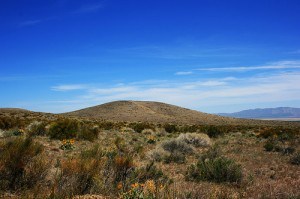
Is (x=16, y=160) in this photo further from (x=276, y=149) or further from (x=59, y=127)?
(x=276, y=149)

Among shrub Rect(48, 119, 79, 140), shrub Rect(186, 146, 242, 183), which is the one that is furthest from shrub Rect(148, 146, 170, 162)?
shrub Rect(48, 119, 79, 140)

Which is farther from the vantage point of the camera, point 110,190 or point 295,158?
point 295,158

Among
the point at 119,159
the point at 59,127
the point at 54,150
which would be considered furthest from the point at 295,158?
the point at 59,127

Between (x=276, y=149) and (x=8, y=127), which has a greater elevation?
(x=8, y=127)

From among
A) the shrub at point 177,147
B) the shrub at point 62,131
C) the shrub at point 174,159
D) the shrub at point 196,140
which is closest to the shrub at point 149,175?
the shrub at point 174,159

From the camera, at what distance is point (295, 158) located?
12766mm

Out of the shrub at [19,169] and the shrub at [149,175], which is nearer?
the shrub at [19,169]

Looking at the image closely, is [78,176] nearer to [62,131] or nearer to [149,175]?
[149,175]

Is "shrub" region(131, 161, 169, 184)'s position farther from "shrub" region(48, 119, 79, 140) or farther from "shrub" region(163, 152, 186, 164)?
"shrub" region(48, 119, 79, 140)


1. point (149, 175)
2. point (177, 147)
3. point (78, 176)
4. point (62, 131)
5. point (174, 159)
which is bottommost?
point (174, 159)

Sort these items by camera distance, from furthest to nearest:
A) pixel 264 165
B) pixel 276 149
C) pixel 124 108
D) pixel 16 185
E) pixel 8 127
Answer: pixel 124 108 < pixel 8 127 < pixel 276 149 < pixel 264 165 < pixel 16 185

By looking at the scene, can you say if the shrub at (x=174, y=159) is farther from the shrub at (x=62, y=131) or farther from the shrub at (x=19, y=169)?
the shrub at (x=62, y=131)

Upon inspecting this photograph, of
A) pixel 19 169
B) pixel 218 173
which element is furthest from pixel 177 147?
pixel 19 169

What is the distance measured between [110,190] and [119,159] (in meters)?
2.02
